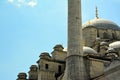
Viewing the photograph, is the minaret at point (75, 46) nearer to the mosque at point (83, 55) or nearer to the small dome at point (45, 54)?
the mosque at point (83, 55)

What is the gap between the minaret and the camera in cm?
1427

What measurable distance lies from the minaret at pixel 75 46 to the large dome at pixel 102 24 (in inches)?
245

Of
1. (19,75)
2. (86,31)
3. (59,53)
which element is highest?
(86,31)

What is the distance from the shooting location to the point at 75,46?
575 inches

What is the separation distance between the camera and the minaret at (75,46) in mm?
14266

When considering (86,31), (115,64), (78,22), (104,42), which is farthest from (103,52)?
(115,64)

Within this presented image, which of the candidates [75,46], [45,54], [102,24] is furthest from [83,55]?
[102,24]

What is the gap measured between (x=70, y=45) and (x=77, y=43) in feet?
1.01

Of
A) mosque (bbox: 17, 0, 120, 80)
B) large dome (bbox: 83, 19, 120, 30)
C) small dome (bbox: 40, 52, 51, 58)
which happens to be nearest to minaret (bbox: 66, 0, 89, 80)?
mosque (bbox: 17, 0, 120, 80)

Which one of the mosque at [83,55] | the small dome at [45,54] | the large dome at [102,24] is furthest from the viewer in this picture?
the large dome at [102,24]

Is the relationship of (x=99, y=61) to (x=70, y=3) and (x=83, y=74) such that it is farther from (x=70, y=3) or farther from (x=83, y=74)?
(x=70, y=3)

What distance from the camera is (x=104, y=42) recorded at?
1928 centimetres

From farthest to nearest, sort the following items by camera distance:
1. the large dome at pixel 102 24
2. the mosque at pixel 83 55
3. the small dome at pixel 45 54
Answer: the large dome at pixel 102 24, the small dome at pixel 45 54, the mosque at pixel 83 55

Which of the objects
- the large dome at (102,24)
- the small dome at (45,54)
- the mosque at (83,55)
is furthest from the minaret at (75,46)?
the large dome at (102,24)
